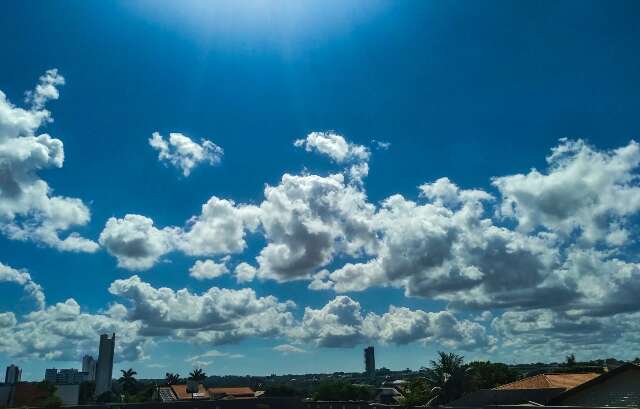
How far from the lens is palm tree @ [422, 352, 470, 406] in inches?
1613

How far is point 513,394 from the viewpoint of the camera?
1230 inches

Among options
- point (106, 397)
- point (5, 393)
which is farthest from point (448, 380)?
point (106, 397)

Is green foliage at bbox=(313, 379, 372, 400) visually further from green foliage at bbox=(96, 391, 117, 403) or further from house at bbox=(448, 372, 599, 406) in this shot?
house at bbox=(448, 372, 599, 406)

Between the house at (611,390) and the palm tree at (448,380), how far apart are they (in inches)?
514

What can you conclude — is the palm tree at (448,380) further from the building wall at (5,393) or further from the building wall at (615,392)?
the building wall at (5,393)

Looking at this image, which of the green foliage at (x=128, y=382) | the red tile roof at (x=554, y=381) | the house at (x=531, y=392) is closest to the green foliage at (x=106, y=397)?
the green foliage at (x=128, y=382)

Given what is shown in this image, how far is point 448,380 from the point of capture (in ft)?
135

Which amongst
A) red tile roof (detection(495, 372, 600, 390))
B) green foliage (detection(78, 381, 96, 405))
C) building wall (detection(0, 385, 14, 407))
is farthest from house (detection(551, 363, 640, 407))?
green foliage (detection(78, 381, 96, 405))

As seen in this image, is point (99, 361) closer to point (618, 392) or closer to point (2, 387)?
point (2, 387)

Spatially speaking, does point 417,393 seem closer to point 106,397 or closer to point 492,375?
point 492,375

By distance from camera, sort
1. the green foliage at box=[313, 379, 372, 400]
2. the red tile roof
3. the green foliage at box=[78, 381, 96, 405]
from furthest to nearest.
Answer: the green foliage at box=[78, 381, 96, 405] → the green foliage at box=[313, 379, 372, 400] → the red tile roof

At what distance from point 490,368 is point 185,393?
191 ft

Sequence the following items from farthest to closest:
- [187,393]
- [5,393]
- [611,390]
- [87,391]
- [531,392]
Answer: [87,391] < [187,393] < [5,393] < [531,392] < [611,390]

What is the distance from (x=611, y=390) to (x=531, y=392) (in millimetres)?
4602
